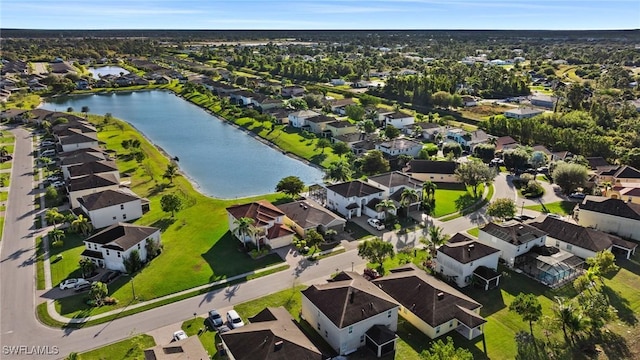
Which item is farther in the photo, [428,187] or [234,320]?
[428,187]

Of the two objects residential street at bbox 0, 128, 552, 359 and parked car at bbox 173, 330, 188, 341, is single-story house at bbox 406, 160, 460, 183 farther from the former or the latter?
parked car at bbox 173, 330, 188, 341

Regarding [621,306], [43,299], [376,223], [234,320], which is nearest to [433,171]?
[376,223]

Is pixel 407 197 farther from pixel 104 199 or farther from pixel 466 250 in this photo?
pixel 104 199

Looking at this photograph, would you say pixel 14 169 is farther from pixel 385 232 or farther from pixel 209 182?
pixel 385 232

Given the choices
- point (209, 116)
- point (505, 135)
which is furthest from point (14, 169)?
point (505, 135)

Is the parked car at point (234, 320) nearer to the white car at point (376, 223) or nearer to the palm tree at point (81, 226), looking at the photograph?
the white car at point (376, 223)

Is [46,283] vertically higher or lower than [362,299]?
lower

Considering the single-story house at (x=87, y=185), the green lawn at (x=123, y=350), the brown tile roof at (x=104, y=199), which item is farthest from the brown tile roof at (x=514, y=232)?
the single-story house at (x=87, y=185)
